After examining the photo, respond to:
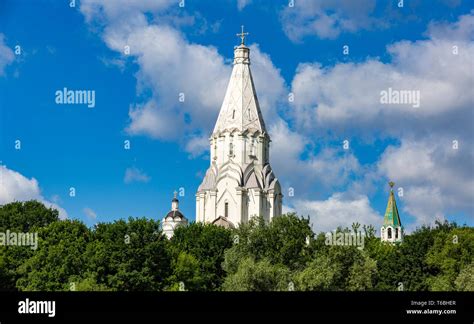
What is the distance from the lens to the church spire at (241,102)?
101 metres

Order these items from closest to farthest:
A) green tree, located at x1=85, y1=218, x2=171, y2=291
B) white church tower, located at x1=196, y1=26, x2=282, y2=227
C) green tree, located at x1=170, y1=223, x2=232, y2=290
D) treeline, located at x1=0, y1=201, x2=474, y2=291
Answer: treeline, located at x1=0, y1=201, x2=474, y2=291 < green tree, located at x1=85, y1=218, x2=171, y2=291 < green tree, located at x1=170, y1=223, x2=232, y2=290 < white church tower, located at x1=196, y1=26, x2=282, y2=227

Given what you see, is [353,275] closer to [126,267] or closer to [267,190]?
[126,267]

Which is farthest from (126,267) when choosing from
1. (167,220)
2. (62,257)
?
(167,220)

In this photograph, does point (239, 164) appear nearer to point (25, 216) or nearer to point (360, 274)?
point (25, 216)

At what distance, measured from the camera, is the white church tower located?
99688 millimetres

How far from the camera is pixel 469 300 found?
108 ft

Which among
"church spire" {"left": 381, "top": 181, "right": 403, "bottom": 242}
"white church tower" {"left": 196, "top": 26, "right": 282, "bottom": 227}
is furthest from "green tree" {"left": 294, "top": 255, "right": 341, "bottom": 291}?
"church spire" {"left": 381, "top": 181, "right": 403, "bottom": 242}

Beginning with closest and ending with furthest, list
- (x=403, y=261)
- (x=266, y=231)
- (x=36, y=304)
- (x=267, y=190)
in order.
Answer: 1. (x=36, y=304)
2. (x=266, y=231)
3. (x=403, y=261)
4. (x=267, y=190)

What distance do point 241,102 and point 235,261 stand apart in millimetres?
45074

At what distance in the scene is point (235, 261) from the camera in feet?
193

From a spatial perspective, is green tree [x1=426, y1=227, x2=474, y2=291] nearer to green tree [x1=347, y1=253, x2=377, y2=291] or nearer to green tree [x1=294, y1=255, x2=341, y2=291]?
green tree [x1=347, y1=253, x2=377, y2=291]

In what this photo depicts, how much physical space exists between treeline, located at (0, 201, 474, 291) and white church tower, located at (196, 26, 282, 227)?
3107 cm

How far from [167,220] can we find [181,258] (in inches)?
1926

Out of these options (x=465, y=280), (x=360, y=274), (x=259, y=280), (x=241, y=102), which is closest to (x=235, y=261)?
(x=360, y=274)
